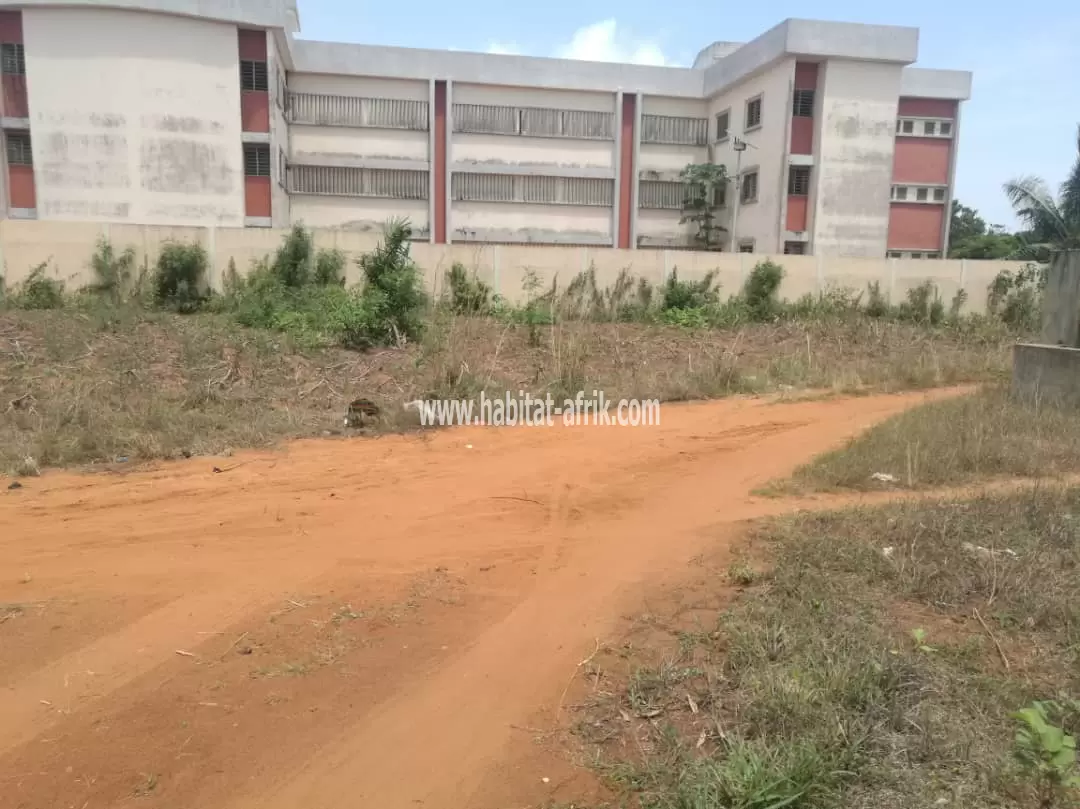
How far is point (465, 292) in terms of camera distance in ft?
51.9

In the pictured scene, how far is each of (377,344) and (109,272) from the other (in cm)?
630

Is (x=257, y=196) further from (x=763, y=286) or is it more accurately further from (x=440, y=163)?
(x=763, y=286)

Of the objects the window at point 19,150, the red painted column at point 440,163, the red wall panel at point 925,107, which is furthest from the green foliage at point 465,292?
A: the red wall panel at point 925,107

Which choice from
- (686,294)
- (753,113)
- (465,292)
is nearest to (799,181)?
(753,113)

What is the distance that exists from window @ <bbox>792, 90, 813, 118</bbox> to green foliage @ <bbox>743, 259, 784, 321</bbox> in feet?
29.4

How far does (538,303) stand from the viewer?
16.1 meters

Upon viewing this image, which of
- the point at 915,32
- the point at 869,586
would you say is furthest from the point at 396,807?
the point at 915,32

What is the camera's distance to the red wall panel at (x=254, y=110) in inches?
842

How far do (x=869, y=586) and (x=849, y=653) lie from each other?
0.89 meters

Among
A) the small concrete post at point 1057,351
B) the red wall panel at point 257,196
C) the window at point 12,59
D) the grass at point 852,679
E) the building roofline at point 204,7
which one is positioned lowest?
the grass at point 852,679

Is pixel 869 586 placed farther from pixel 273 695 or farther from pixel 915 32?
pixel 915 32

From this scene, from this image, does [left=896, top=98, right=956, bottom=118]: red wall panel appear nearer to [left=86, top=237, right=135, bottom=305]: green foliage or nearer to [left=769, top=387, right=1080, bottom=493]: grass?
[left=769, top=387, right=1080, bottom=493]: grass

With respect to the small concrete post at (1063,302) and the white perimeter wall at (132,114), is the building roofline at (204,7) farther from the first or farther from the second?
the small concrete post at (1063,302)

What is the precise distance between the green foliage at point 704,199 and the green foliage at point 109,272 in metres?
19.4
